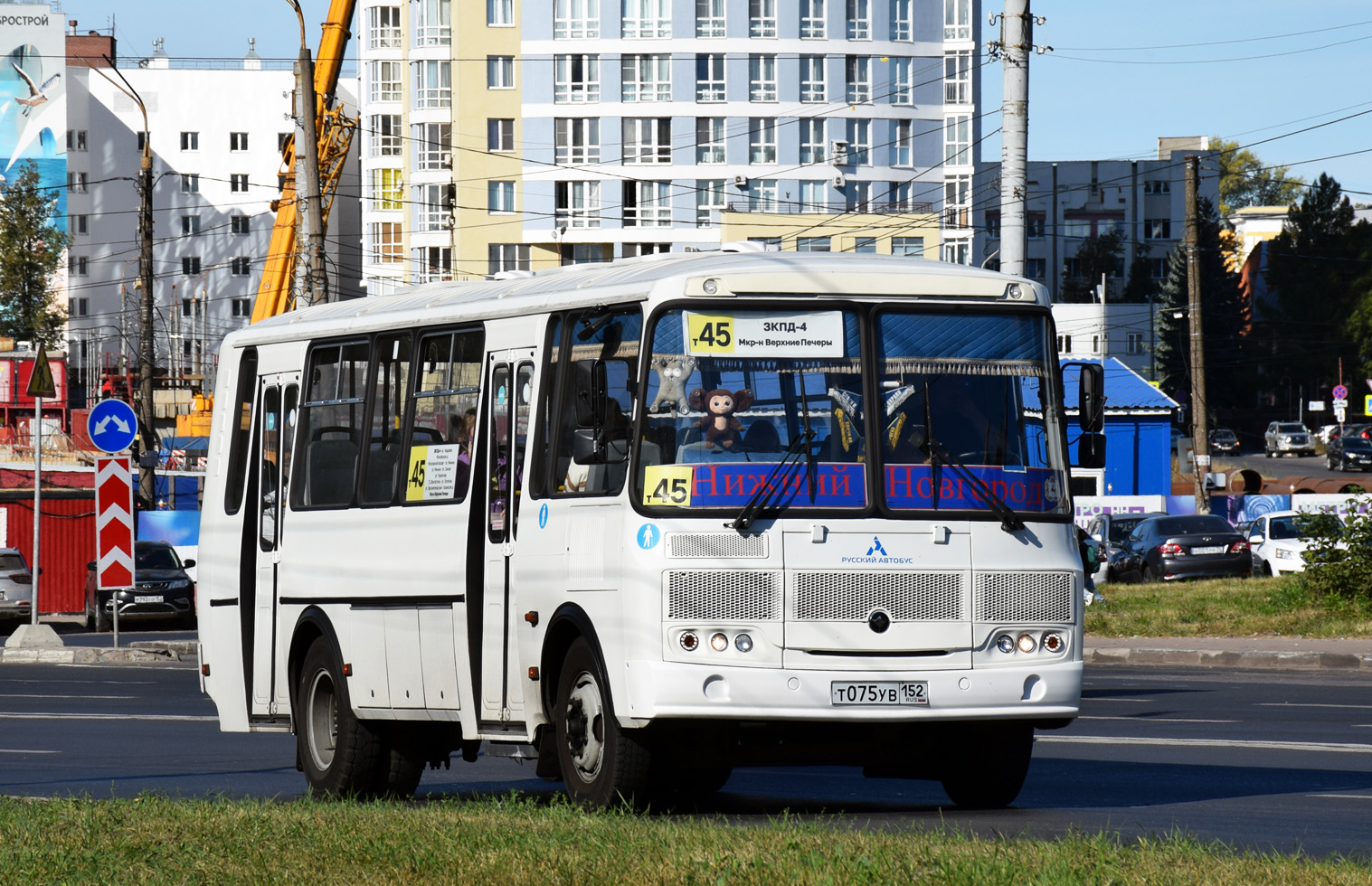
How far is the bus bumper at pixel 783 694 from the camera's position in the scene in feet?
30.8

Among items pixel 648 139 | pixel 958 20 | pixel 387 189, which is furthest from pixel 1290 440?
pixel 387 189

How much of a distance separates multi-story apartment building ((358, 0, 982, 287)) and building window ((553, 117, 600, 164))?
0.08m

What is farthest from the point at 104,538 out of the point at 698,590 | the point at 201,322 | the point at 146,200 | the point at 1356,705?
the point at 201,322

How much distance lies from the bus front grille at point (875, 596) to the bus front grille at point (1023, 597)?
13cm

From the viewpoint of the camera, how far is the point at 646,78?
95000 millimetres

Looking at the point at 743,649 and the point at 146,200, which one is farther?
the point at 146,200

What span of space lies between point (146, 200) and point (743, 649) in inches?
1592

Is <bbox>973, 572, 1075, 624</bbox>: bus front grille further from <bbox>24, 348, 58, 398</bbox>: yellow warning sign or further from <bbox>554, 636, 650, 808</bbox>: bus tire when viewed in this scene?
<bbox>24, 348, 58, 398</bbox>: yellow warning sign

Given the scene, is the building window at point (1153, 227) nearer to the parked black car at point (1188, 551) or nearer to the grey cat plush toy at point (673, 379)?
the parked black car at point (1188, 551)

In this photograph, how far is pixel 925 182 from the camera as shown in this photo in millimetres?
96250

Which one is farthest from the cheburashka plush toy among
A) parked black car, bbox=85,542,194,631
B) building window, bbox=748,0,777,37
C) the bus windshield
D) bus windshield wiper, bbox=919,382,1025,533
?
building window, bbox=748,0,777,37

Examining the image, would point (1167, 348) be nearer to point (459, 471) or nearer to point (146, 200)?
point (146, 200)

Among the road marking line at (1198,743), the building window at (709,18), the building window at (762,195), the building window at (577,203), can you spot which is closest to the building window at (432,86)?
the building window at (577,203)

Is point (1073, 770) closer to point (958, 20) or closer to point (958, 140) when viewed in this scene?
point (958, 140)
